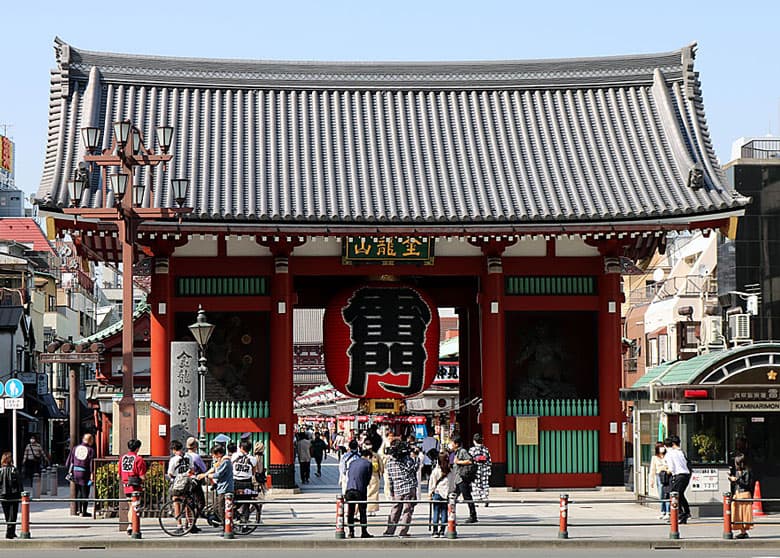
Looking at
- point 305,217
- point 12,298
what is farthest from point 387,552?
point 12,298

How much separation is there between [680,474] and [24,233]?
73139 millimetres

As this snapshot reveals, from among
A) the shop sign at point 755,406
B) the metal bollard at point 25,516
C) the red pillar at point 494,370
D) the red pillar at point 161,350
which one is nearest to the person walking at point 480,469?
the red pillar at point 494,370

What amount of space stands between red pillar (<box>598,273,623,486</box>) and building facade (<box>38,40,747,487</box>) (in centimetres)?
5

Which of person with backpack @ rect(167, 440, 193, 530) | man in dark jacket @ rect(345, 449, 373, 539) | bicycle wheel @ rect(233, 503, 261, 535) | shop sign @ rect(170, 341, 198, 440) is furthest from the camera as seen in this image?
shop sign @ rect(170, 341, 198, 440)

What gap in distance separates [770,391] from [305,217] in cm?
1177

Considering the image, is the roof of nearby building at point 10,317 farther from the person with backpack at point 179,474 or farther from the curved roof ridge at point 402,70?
the person with backpack at point 179,474

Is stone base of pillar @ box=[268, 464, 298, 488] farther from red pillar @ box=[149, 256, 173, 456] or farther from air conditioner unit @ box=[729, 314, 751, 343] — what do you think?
air conditioner unit @ box=[729, 314, 751, 343]

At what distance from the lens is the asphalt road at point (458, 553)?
21219mm

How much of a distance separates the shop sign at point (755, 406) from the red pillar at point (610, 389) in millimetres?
6204

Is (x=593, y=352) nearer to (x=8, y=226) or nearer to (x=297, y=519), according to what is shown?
(x=297, y=519)

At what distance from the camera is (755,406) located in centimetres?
2759

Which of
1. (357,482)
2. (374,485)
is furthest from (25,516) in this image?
(374,485)

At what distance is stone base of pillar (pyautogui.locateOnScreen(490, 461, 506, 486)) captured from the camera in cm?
3350

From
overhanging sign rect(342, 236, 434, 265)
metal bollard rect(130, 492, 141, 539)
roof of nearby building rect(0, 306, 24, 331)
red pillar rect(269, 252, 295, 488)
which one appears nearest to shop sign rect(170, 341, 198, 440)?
red pillar rect(269, 252, 295, 488)
